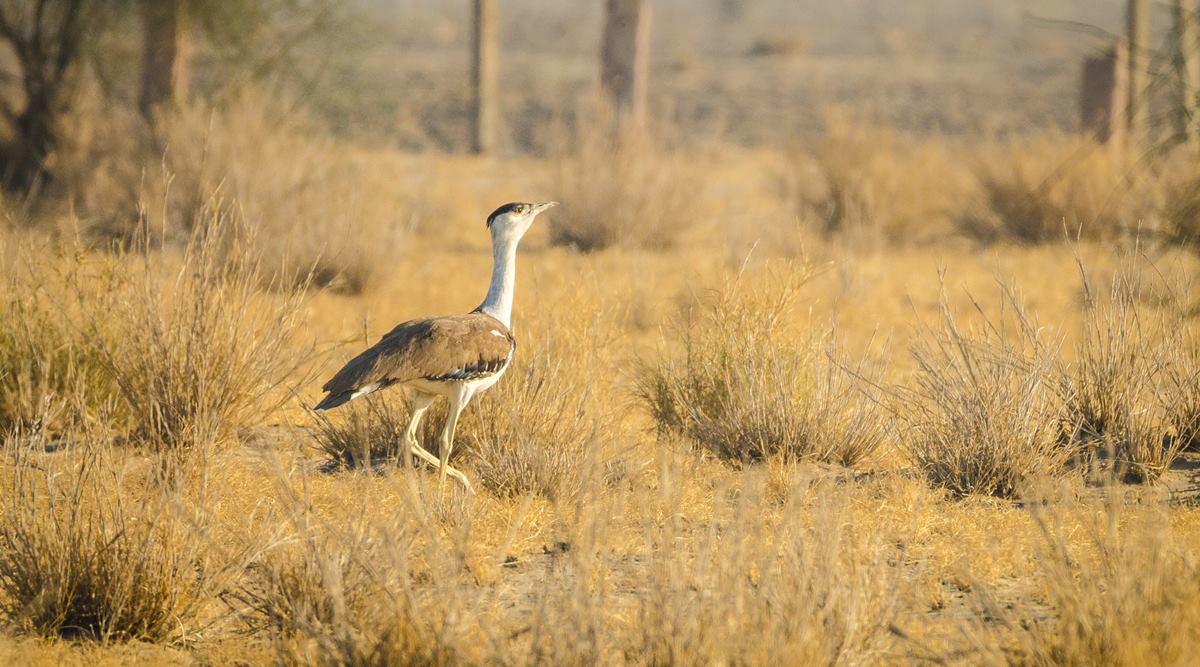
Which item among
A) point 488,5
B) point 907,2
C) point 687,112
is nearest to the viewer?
point 488,5

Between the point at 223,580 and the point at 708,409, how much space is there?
3072 millimetres

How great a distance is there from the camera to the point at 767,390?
662 cm

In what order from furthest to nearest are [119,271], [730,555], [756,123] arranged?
[756,123]
[119,271]
[730,555]

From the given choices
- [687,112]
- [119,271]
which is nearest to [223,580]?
[119,271]

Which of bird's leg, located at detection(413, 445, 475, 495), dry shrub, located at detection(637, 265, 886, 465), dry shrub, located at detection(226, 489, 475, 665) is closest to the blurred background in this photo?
→ dry shrub, located at detection(637, 265, 886, 465)

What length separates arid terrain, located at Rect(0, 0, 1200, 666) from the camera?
3.91 meters

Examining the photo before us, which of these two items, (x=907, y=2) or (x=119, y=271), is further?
(x=907, y=2)

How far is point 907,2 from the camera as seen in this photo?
76188mm

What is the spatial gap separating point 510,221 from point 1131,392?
289 centimetres

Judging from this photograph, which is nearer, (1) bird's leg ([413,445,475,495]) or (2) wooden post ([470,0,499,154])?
(1) bird's leg ([413,445,475,495])

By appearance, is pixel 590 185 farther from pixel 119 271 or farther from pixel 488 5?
pixel 488 5

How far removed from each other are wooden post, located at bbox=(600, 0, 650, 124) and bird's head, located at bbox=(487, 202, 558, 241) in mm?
9869

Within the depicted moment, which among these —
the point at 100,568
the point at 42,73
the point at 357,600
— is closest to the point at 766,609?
the point at 357,600

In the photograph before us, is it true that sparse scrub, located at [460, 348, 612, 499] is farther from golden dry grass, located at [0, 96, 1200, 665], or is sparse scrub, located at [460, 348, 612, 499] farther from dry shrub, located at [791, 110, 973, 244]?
dry shrub, located at [791, 110, 973, 244]
